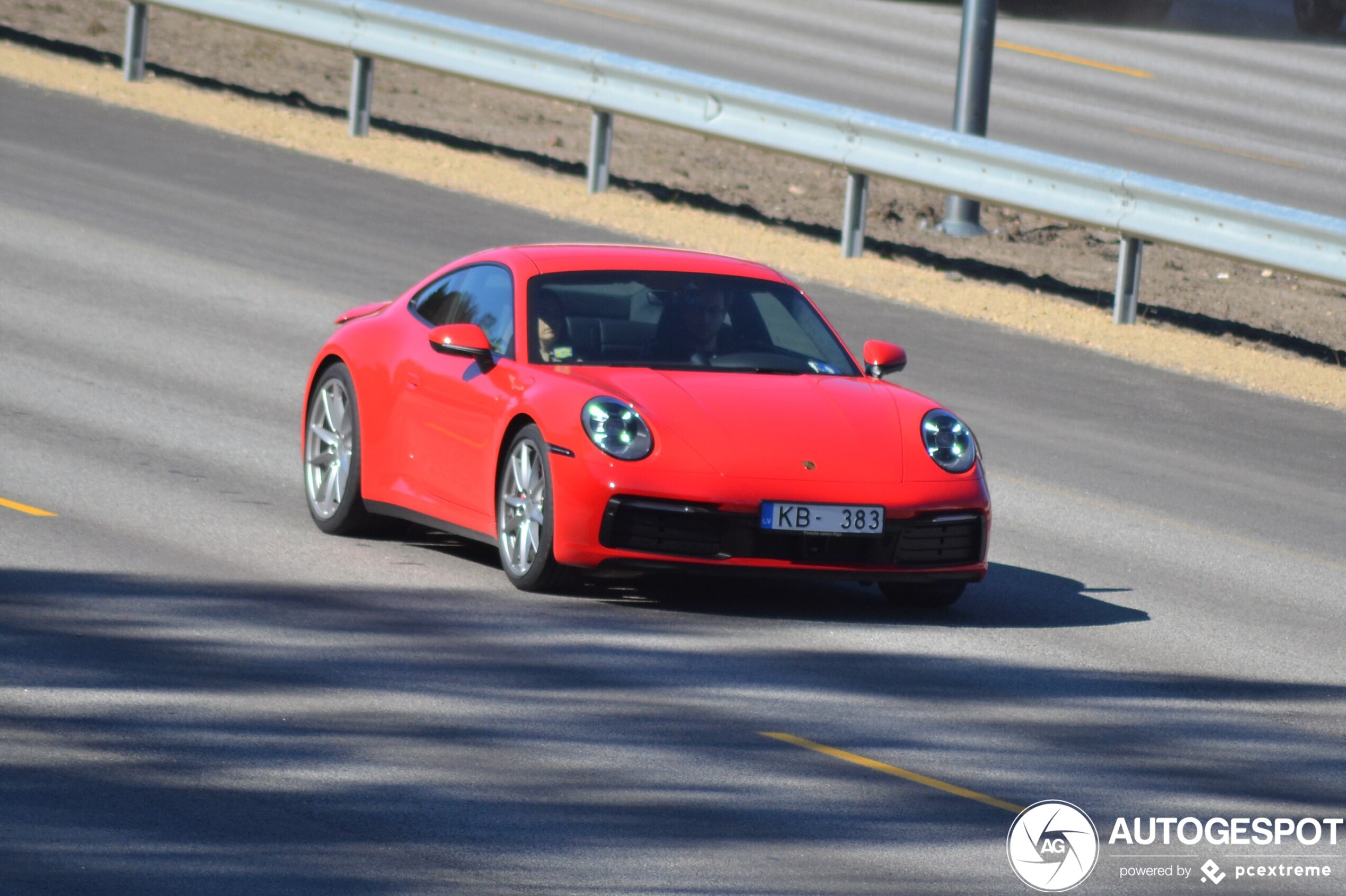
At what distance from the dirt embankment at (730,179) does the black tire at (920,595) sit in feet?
29.2

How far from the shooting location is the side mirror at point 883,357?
1008cm

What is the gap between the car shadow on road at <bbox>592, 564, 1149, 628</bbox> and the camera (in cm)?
944

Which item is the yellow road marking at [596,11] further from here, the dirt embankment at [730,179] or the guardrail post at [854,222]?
the guardrail post at [854,222]

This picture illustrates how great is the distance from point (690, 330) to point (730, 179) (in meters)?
13.0

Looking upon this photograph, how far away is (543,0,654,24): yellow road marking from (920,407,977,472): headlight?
875 inches

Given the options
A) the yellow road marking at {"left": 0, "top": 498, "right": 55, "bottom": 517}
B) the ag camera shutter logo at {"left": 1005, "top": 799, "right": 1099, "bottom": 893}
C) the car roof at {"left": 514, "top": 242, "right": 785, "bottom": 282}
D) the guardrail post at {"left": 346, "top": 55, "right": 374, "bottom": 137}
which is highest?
the guardrail post at {"left": 346, "top": 55, "right": 374, "bottom": 137}

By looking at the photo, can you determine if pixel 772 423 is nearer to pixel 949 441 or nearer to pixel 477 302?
pixel 949 441

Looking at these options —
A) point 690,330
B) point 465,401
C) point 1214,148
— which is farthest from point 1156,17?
point 465,401

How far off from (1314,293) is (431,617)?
44.3ft

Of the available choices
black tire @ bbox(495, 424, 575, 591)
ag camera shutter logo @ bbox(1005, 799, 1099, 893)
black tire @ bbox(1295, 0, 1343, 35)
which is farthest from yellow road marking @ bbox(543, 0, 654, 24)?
ag camera shutter logo @ bbox(1005, 799, 1099, 893)

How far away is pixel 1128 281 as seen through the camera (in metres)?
18.1

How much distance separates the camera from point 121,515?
10336 millimetres

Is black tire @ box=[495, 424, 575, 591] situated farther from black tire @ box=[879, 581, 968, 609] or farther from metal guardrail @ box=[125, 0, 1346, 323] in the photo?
metal guardrail @ box=[125, 0, 1346, 323]

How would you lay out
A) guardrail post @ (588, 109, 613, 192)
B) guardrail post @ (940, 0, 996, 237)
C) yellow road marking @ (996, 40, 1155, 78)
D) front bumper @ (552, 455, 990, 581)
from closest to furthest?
front bumper @ (552, 455, 990, 581) < guardrail post @ (588, 109, 613, 192) < guardrail post @ (940, 0, 996, 237) < yellow road marking @ (996, 40, 1155, 78)
